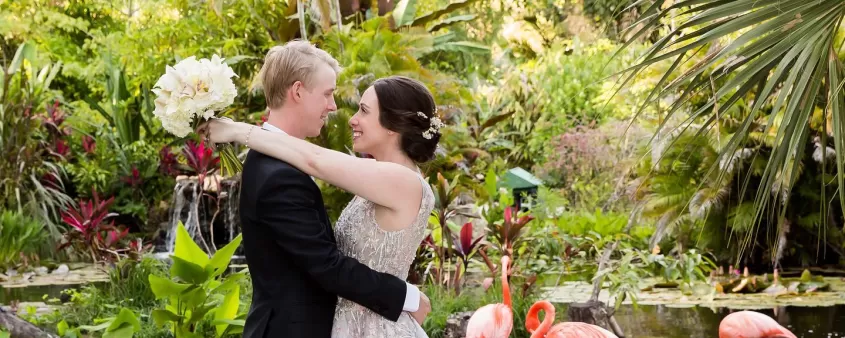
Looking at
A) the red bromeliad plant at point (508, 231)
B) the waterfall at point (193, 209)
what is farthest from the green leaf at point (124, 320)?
the waterfall at point (193, 209)

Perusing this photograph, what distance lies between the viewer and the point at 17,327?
4.39m

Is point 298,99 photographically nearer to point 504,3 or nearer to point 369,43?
point 369,43

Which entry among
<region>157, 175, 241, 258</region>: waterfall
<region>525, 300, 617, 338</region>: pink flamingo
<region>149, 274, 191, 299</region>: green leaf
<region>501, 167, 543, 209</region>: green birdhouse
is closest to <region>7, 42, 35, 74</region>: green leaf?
<region>157, 175, 241, 258</region>: waterfall

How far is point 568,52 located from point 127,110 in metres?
10.3

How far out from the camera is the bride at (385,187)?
7.33ft

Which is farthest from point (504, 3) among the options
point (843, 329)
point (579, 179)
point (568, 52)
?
point (843, 329)

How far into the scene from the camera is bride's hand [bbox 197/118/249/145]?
7.31 ft

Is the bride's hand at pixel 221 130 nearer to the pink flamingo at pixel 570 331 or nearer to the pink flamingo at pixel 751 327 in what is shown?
the pink flamingo at pixel 570 331

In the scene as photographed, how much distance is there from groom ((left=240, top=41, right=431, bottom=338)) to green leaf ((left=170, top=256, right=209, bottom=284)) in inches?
70.9

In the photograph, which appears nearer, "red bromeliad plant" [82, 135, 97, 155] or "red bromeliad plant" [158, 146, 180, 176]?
"red bromeliad plant" [158, 146, 180, 176]

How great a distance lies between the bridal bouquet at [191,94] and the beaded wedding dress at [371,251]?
0.39 meters

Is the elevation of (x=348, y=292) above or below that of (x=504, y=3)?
below

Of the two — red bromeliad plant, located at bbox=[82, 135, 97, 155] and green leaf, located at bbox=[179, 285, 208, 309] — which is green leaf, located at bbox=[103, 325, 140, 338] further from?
red bromeliad plant, located at bbox=[82, 135, 97, 155]

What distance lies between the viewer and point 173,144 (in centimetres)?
1402
